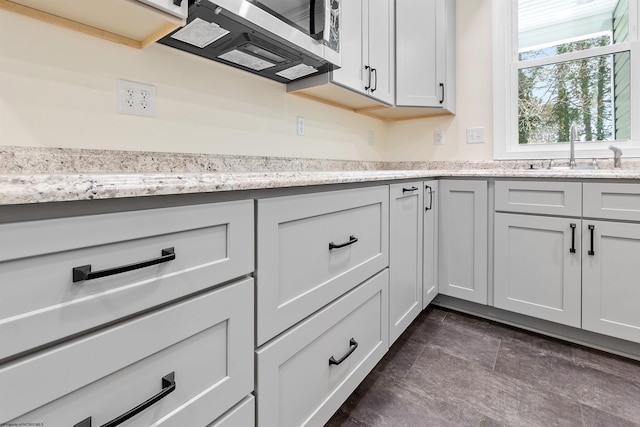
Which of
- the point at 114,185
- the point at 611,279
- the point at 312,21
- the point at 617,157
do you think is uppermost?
the point at 312,21

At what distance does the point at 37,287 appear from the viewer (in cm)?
43

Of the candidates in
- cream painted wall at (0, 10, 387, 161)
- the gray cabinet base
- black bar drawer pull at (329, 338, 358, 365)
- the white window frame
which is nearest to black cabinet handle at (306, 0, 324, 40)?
cream painted wall at (0, 10, 387, 161)

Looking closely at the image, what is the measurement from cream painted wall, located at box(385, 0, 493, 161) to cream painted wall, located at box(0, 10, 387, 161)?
1310 millimetres

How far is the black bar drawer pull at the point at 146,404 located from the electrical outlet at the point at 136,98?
35.6 inches

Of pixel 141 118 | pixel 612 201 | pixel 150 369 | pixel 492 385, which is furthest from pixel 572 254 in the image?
pixel 141 118

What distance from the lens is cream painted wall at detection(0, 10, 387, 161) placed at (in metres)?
0.89

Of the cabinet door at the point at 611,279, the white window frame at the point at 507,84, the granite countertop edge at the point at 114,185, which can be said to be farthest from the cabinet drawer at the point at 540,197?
the granite countertop edge at the point at 114,185

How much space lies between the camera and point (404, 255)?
155 centimetres

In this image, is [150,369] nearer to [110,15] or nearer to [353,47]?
[110,15]

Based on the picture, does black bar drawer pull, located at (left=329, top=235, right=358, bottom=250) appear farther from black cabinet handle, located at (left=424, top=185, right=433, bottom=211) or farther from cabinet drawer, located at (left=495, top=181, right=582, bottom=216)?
cabinet drawer, located at (left=495, top=181, right=582, bottom=216)

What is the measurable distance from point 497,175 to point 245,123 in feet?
4.56

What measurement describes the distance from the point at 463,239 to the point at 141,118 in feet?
5.90

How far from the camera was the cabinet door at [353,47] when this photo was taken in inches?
63.6

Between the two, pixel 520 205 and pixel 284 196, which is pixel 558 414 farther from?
pixel 284 196
